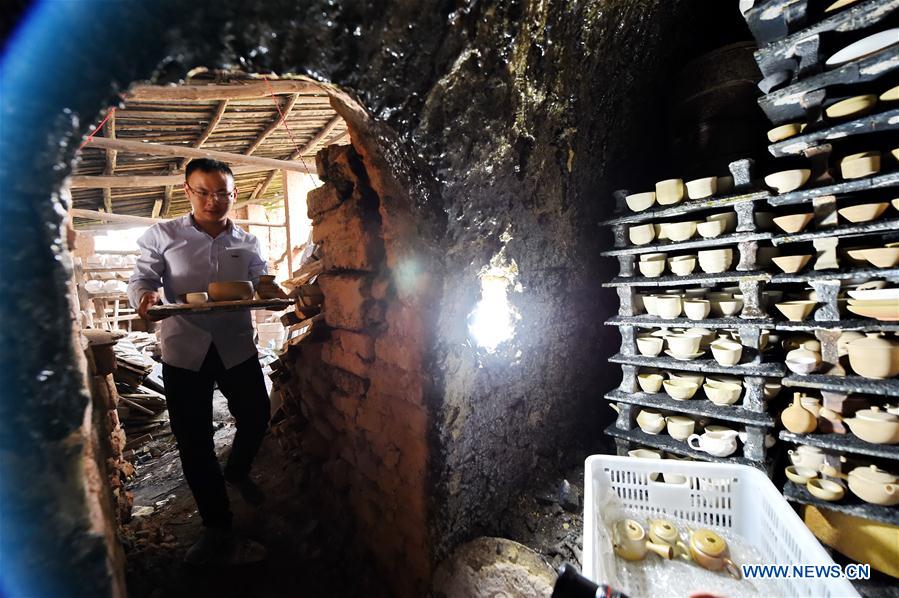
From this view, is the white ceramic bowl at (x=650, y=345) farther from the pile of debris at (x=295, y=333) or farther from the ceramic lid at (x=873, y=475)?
the pile of debris at (x=295, y=333)

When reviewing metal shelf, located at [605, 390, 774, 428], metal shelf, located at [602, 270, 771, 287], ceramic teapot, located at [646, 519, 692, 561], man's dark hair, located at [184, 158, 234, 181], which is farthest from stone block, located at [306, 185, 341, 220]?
ceramic teapot, located at [646, 519, 692, 561]

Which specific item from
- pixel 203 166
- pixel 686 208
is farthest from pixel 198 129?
pixel 686 208

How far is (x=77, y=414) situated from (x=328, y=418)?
2.09 metres

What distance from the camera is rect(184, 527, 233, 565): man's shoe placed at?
8.12ft

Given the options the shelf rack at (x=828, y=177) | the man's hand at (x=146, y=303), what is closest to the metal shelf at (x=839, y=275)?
the shelf rack at (x=828, y=177)

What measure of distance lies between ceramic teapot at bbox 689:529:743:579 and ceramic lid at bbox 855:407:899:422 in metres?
0.91

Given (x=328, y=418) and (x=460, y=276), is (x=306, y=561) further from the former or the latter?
(x=460, y=276)

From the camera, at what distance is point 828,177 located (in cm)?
196

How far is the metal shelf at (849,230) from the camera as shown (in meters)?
1.78

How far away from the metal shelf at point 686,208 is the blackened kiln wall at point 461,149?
304 mm

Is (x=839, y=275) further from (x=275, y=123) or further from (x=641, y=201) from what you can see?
(x=275, y=123)

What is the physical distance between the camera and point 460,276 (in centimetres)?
206

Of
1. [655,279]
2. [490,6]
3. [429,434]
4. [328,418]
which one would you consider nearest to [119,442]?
[328,418]

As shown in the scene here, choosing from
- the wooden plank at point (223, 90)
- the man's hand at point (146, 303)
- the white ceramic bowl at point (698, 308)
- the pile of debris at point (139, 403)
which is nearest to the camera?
the man's hand at point (146, 303)
